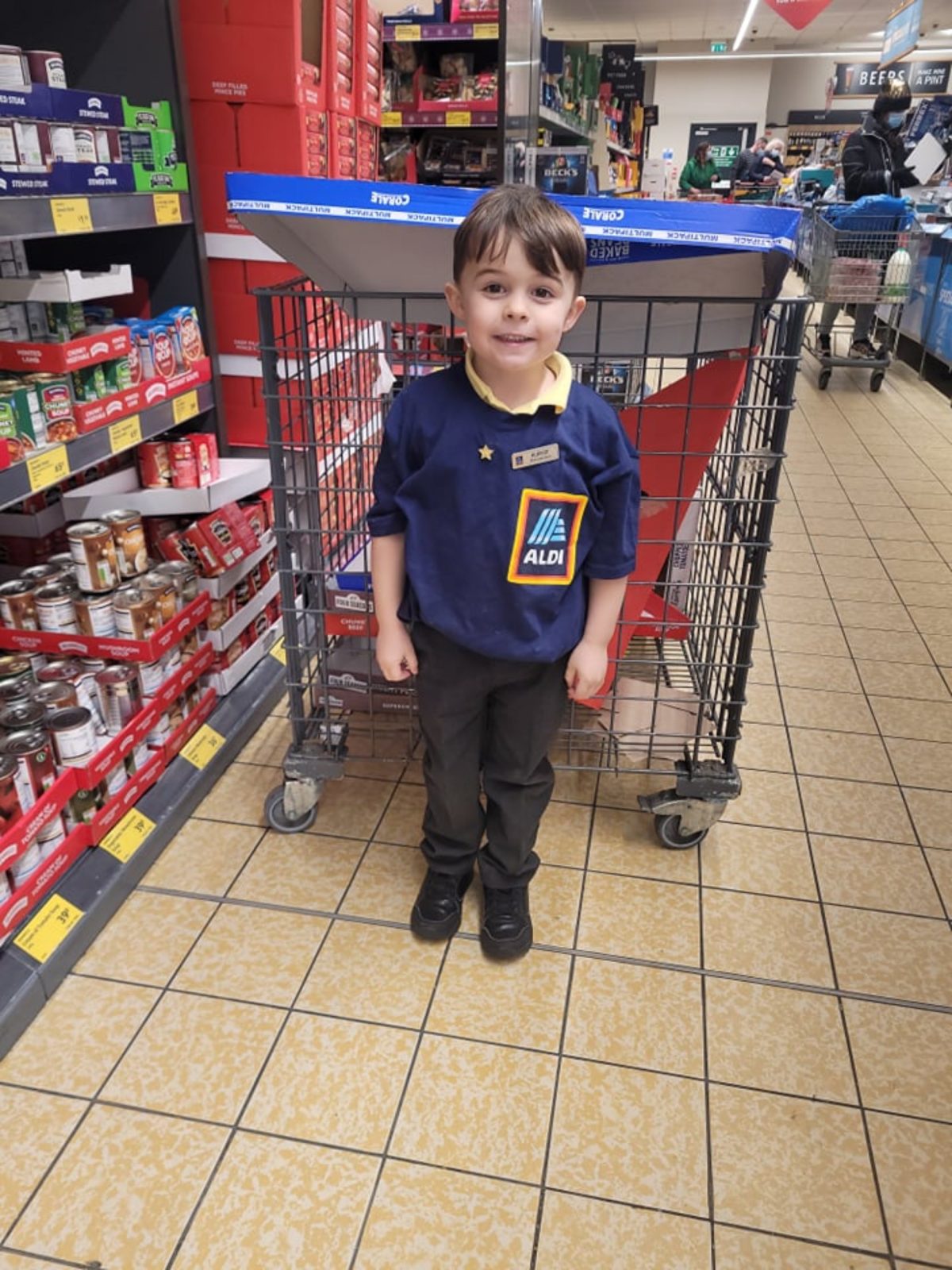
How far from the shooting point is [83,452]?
196 centimetres

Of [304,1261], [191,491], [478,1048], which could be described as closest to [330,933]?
[478,1048]

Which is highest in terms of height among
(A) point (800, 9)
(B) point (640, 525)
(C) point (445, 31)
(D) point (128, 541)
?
(A) point (800, 9)

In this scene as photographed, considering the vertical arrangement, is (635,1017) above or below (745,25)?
below

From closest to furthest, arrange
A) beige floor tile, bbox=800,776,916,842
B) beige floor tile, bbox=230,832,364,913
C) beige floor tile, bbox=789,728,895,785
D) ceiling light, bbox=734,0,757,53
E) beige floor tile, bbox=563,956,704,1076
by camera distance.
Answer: beige floor tile, bbox=563,956,704,1076 < beige floor tile, bbox=230,832,364,913 < beige floor tile, bbox=800,776,916,842 < beige floor tile, bbox=789,728,895,785 < ceiling light, bbox=734,0,757,53

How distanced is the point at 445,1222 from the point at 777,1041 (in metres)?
0.70

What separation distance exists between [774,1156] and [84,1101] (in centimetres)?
116

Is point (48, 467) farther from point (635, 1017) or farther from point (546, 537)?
point (635, 1017)

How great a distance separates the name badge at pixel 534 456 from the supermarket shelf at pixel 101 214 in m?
1.02

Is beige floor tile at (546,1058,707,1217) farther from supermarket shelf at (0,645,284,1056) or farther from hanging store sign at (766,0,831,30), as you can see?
hanging store sign at (766,0,831,30)

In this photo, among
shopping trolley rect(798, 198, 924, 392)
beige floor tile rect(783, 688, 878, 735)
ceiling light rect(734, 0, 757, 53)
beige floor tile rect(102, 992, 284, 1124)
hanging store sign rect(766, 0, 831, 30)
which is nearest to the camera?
beige floor tile rect(102, 992, 284, 1124)

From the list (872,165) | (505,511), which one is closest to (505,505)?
(505,511)

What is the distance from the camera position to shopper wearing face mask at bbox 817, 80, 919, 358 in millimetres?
7195

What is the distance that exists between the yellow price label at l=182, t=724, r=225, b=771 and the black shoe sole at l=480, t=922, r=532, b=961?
0.91 metres

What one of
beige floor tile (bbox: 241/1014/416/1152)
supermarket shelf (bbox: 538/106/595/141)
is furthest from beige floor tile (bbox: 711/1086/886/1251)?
supermarket shelf (bbox: 538/106/595/141)
